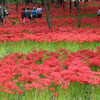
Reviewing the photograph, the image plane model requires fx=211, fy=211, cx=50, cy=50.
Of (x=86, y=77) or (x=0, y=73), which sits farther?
(x=0, y=73)

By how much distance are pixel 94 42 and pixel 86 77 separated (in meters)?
6.63

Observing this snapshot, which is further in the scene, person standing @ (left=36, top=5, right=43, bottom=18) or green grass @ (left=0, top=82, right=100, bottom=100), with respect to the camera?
person standing @ (left=36, top=5, right=43, bottom=18)

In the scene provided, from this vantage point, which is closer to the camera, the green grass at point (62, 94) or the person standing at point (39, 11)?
the green grass at point (62, 94)

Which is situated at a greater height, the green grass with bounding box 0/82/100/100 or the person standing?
the person standing

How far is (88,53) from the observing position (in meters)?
7.23

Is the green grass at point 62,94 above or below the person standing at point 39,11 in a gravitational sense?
below

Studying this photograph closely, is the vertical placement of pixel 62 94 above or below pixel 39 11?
below

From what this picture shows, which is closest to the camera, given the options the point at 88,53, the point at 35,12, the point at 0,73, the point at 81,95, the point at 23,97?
the point at 23,97

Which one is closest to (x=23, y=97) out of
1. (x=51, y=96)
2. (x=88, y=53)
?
(x=51, y=96)

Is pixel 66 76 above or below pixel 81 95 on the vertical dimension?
above

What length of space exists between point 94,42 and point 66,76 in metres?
6.65

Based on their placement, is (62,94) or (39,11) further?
(39,11)

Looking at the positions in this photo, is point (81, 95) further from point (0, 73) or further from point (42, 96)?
point (0, 73)

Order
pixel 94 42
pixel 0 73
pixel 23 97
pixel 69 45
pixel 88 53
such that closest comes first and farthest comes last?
pixel 23 97
pixel 0 73
pixel 88 53
pixel 69 45
pixel 94 42
